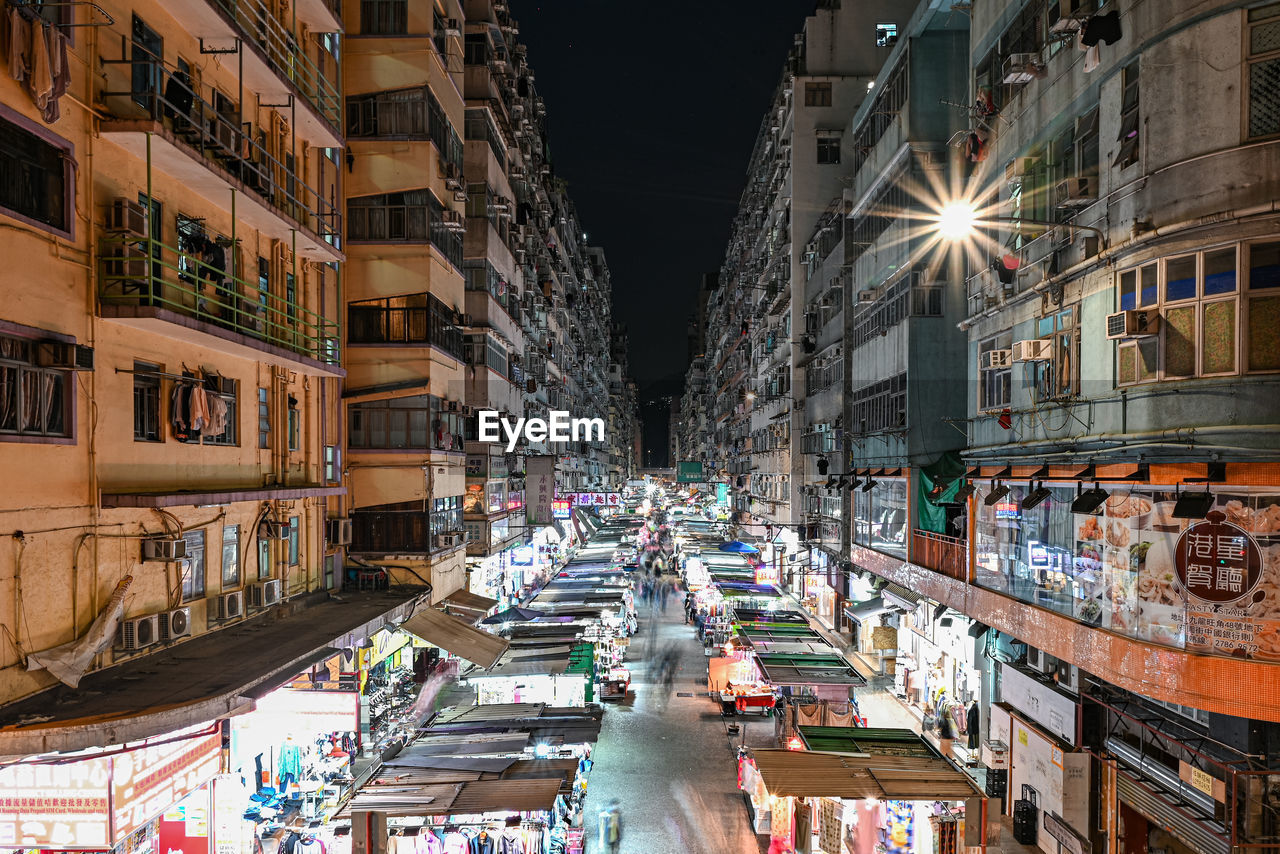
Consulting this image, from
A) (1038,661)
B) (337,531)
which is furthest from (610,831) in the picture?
(337,531)

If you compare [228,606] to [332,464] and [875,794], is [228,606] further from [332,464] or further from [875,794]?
[875,794]

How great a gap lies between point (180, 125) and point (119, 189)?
2282mm

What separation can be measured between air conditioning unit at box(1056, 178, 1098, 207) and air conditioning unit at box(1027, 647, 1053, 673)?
27.2ft

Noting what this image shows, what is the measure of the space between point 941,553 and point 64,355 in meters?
17.7

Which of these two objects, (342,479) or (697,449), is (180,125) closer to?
(342,479)

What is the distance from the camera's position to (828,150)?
4147 cm

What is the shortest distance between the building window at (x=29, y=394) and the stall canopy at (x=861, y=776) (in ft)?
32.4

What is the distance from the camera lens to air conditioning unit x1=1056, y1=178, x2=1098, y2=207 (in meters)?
14.3

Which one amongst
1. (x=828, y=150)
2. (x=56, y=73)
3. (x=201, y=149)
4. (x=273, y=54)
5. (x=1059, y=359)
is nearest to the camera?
(x=56, y=73)

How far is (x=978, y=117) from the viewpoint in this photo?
19672 mm

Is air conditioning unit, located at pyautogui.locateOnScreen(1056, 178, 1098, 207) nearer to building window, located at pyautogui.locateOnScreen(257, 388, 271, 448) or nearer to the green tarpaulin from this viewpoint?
the green tarpaulin

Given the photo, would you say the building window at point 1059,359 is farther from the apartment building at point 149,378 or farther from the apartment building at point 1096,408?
the apartment building at point 149,378

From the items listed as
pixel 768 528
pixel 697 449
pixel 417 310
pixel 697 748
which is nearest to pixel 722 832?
pixel 697 748

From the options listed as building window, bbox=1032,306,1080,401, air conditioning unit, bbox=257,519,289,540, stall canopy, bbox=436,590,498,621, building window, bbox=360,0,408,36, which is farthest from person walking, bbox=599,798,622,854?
building window, bbox=360,0,408,36
